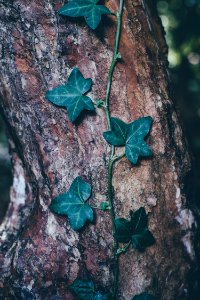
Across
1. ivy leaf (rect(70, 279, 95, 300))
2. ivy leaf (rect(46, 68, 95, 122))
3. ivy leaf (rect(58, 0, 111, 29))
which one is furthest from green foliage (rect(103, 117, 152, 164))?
ivy leaf (rect(70, 279, 95, 300))

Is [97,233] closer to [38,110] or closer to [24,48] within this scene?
[38,110]

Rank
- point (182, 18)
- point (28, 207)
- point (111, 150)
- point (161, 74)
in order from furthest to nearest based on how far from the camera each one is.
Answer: point (182, 18) < point (28, 207) < point (161, 74) < point (111, 150)

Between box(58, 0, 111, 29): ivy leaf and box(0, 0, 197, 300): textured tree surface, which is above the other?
box(58, 0, 111, 29): ivy leaf

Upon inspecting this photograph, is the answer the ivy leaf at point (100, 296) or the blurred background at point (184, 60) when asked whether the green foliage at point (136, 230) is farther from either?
the blurred background at point (184, 60)

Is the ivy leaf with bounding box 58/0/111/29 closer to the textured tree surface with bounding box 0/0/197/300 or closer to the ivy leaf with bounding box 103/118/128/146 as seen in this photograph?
the textured tree surface with bounding box 0/0/197/300

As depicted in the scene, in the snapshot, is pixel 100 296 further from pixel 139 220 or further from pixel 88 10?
pixel 88 10

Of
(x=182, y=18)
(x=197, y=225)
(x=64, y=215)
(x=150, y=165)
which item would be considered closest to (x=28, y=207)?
(x=64, y=215)
